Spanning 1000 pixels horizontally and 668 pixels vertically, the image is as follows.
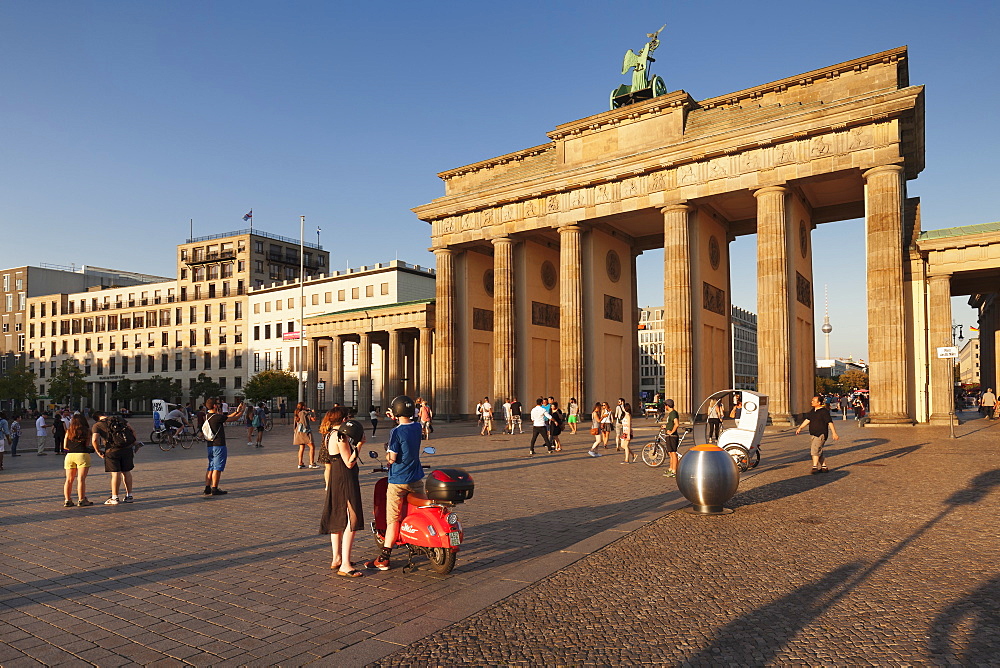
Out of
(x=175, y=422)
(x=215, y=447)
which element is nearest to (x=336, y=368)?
(x=175, y=422)

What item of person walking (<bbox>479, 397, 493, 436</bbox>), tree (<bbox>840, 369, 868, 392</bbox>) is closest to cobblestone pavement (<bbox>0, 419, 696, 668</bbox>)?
person walking (<bbox>479, 397, 493, 436</bbox>)

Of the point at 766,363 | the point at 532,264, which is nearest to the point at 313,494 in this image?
the point at 766,363

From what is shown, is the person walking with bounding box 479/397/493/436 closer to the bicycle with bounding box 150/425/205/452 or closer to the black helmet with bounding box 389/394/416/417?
the bicycle with bounding box 150/425/205/452

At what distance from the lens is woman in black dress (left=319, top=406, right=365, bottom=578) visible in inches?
291

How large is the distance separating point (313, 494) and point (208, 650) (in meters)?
8.31

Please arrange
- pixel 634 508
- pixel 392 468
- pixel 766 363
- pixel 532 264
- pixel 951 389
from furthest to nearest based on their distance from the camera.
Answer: pixel 532 264
pixel 766 363
pixel 951 389
pixel 634 508
pixel 392 468

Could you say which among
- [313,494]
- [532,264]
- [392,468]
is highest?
[532,264]

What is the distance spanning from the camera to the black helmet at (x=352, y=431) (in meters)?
7.54

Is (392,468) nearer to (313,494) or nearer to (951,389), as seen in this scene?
(313,494)

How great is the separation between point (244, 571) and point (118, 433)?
6.31 m

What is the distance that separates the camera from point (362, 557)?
8.27m

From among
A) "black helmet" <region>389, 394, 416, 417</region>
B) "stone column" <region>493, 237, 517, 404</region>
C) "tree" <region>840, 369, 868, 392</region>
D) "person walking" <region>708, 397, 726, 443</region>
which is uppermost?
"stone column" <region>493, 237, 517, 404</region>

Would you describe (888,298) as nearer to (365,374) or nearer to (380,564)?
(380,564)

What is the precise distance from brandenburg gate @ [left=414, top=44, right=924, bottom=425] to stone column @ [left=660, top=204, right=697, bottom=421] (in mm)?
77
